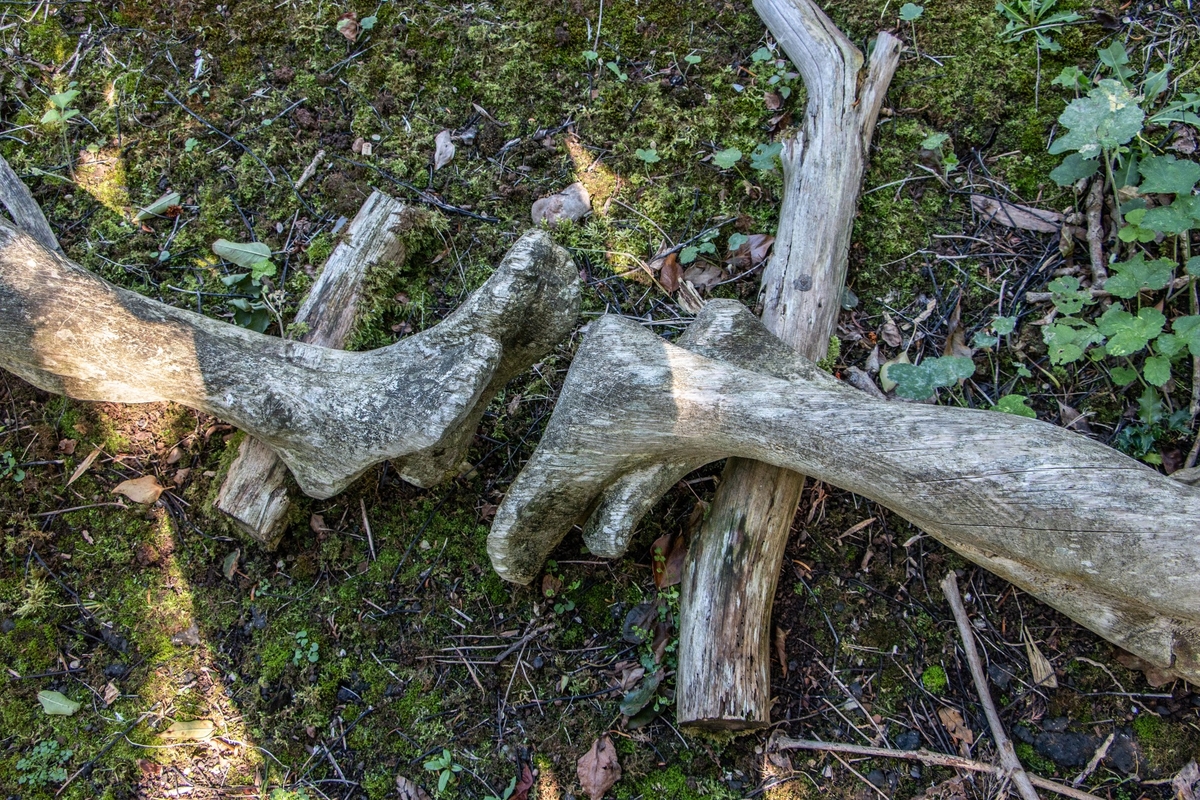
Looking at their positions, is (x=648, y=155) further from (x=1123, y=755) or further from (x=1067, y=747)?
(x=1123, y=755)

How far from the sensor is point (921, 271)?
353 cm

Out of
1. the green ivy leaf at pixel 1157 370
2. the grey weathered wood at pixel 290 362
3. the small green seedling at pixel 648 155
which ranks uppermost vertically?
the small green seedling at pixel 648 155

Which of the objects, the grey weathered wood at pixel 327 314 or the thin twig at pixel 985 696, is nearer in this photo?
the thin twig at pixel 985 696

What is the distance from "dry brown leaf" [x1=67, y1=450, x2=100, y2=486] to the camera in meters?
3.63

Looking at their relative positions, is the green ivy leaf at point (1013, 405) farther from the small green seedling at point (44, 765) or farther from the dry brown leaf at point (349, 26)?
the small green seedling at point (44, 765)

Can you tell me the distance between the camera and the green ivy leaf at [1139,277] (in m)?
3.05

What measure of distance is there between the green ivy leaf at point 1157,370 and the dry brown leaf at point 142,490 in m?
4.23

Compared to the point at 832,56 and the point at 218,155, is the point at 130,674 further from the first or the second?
the point at 832,56

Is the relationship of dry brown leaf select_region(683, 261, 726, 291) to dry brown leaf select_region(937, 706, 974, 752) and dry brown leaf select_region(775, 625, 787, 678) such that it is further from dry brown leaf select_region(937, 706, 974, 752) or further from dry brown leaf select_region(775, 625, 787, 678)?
dry brown leaf select_region(937, 706, 974, 752)

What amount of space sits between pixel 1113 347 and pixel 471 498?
8.79 ft

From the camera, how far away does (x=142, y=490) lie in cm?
355

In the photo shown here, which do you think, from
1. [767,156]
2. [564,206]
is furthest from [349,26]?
[767,156]

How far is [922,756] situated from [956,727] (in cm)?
19

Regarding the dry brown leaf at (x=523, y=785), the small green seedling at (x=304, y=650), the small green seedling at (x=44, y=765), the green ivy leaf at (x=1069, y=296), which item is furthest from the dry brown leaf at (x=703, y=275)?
the small green seedling at (x=44, y=765)
